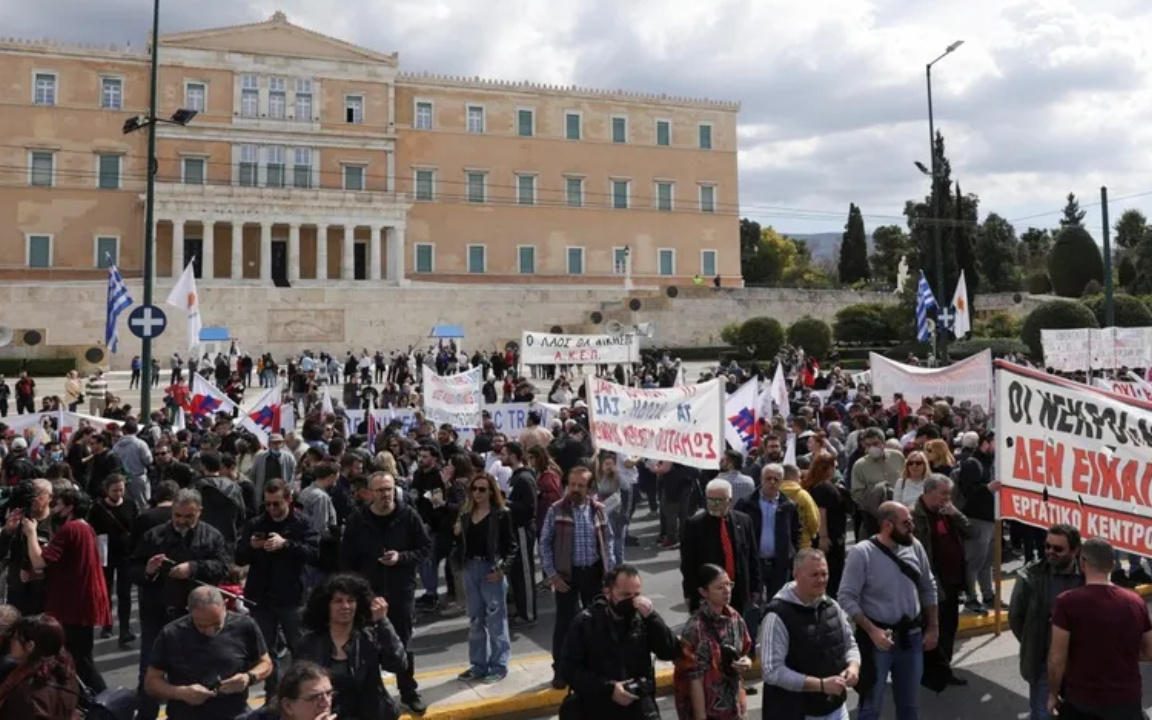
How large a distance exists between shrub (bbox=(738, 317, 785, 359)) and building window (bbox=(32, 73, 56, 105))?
3533cm

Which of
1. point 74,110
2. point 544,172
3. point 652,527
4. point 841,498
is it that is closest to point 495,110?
point 544,172

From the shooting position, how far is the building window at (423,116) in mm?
56719

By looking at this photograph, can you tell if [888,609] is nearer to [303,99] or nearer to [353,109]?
[303,99]

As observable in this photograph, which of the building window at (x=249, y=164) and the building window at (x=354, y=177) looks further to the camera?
the building window at (x=354, y=177)

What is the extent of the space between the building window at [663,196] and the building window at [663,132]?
97.0 inches

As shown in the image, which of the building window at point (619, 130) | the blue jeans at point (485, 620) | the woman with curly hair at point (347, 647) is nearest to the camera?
the woman with curly hair at point (347, 647)

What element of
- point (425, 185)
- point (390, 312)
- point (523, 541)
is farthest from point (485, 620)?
point (425, 185)

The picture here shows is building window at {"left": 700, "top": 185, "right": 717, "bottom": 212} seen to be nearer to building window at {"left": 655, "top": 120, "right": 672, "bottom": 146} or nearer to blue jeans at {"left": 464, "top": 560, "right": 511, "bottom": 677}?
building window at {"left": 655, "top": 120, "right": 672, "bottom": 146}

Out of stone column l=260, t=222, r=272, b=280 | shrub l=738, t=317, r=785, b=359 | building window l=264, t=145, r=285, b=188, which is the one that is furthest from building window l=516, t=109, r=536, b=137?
shrub l=738, t=317, r=785, b=359

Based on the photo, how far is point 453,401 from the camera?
15.8m

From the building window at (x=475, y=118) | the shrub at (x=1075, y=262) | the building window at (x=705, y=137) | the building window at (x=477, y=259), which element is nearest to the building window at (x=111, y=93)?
the building window at (x=475, y=118)

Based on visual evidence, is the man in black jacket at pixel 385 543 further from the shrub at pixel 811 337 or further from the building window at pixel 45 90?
the building window at pixel 45 90

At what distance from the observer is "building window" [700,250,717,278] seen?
6219cm

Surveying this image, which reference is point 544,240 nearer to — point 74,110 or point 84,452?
point 74,110
